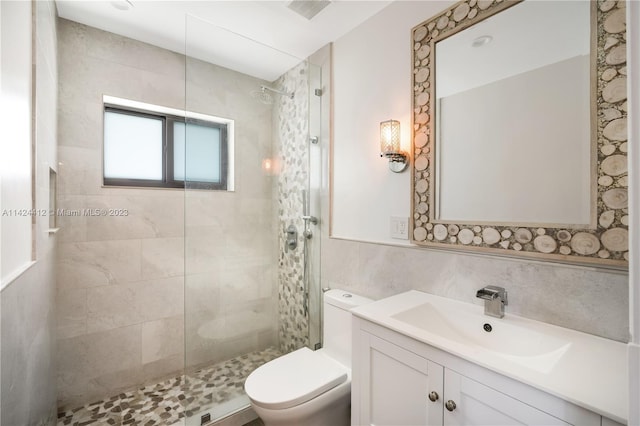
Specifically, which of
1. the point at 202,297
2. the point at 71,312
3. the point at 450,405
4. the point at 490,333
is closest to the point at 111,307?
the point at 71,312

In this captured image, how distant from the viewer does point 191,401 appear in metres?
1.70

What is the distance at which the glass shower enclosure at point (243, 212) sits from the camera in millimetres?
1732

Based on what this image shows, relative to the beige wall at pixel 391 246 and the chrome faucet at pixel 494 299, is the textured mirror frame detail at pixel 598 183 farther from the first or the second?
the chrome faucet at pixel 494 299

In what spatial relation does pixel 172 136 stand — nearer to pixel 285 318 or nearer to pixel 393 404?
pixel 285 318

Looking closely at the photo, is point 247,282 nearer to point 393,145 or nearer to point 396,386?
point 396,386

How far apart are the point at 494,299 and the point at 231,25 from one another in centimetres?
223

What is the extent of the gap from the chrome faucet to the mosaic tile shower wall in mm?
1285

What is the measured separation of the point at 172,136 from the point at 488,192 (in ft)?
7.59

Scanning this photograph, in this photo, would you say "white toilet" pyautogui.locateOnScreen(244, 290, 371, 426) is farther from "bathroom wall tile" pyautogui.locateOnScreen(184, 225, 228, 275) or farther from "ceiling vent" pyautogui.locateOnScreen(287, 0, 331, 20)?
"ceiling vent" pyautogui.locateOnScreen(287, 0, 331, 20)

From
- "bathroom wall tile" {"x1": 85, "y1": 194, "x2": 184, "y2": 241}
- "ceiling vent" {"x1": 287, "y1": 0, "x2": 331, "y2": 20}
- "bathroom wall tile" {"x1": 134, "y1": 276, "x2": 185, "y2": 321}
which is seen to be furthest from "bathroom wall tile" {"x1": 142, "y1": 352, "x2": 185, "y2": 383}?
"ceiling vent" {"x1": 287, "y1": 0, "x2": 331, "y2": 20}

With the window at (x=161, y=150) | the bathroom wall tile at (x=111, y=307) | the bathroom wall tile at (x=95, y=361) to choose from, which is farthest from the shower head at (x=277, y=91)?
the bathroom wall tile at (x=95, y=361)

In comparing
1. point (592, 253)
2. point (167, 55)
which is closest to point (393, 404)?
point (592, 253)

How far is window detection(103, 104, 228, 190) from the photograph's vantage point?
1699mm

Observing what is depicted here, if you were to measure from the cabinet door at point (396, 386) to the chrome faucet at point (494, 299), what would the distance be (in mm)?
405
